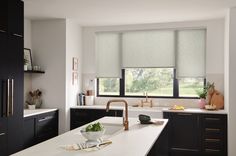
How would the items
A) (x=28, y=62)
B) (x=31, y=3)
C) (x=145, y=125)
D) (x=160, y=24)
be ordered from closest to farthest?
(x=145, y=125) → (x=31, y=3) → (x=28, y=62) → (x=160, y=24)

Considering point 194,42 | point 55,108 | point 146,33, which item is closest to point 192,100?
point 194,42

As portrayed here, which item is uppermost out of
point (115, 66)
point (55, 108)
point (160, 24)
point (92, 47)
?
point (160, 24)

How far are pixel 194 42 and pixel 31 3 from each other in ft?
10.5

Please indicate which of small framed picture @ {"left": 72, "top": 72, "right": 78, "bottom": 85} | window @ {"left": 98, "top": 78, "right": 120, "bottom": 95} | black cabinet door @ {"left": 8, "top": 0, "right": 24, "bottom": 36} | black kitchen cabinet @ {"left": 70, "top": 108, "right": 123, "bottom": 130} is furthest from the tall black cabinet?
window @ {"left": 98, "top": 78, "right": 120, "bottom": 95}

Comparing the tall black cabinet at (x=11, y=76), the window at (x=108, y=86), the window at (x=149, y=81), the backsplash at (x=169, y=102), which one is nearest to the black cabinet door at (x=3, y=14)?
the tall black cabinet at (x=11, y=76)

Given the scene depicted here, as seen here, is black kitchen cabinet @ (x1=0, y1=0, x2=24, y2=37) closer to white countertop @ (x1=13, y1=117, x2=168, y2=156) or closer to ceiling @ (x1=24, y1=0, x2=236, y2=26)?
ceiling @ (x1=24, y1=0, x2=236, y2=26)

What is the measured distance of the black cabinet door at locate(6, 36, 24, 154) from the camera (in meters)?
3.90

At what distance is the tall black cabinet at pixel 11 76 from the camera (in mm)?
3752

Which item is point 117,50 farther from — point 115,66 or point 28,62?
point 28,62

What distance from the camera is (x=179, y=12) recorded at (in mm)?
4820

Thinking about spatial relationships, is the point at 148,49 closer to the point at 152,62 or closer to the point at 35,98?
the point at 152,62

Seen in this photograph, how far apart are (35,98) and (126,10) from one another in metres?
2.53

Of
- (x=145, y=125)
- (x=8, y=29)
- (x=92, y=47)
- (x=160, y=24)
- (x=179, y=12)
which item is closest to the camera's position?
(x=145, y=125)

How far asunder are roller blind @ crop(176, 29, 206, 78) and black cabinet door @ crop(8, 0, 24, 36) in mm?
3098
